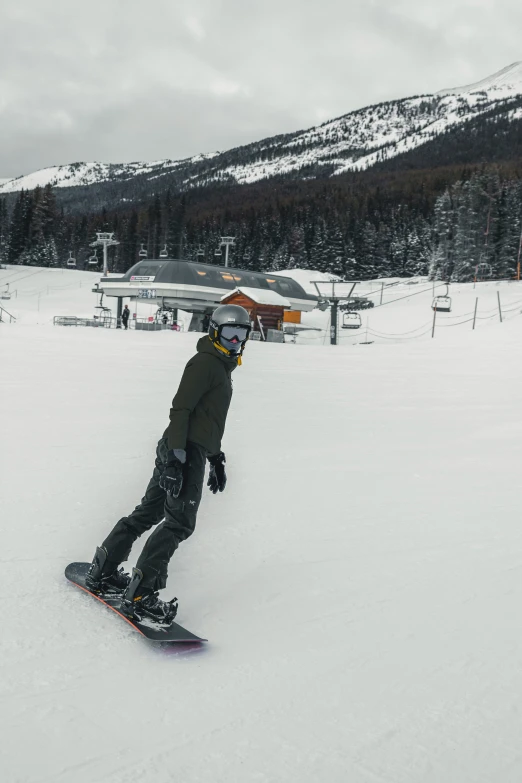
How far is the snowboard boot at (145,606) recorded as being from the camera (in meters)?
3.34

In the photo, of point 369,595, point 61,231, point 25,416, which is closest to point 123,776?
point 369,595

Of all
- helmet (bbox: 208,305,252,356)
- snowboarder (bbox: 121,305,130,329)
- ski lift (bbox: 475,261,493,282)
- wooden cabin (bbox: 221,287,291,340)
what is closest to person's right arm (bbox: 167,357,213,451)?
helmet (bbox: 208,305,252,356)

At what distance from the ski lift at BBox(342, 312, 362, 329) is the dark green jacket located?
33733 millimetres

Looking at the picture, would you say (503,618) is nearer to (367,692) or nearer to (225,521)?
(367,692)

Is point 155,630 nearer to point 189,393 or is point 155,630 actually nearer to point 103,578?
point 103,578

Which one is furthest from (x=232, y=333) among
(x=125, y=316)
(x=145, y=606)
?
(x=125, y=316)

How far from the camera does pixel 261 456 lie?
7613 millimetres

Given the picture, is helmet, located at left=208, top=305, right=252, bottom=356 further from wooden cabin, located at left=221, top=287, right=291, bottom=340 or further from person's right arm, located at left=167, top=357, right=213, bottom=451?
wooden cabin, located at left=221, top=287, right=291, bottom=340

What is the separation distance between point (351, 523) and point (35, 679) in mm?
3094

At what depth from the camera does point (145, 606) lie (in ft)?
11.0

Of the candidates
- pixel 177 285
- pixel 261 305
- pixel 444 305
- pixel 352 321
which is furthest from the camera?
pixel 177 285

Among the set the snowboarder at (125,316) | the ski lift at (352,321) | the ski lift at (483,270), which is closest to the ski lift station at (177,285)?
the ski lift at (352,321)

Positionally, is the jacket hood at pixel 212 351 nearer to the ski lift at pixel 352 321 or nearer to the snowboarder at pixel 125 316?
the snowboarder at pixel 125 316

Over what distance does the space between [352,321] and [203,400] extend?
34852mm
